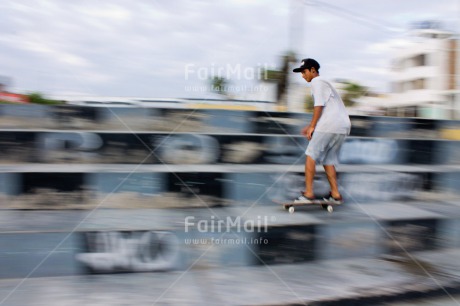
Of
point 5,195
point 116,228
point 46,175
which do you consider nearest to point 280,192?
point 116,228

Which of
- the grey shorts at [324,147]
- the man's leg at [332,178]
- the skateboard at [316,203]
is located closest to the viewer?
the skateboard at [316,203]

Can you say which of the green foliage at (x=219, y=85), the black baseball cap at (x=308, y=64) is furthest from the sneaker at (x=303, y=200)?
the green foliage at (x=219, y=85)

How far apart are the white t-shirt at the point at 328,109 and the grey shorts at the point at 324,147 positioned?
2.1 inches

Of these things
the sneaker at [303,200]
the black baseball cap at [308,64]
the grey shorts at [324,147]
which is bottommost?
the sneaker at [303,200]

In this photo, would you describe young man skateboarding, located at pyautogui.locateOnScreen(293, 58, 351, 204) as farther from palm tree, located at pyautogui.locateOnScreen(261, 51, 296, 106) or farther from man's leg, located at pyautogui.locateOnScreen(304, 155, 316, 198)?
palm tree, located at pyautogui.locateOnScreen(261, 51, 296, 106)

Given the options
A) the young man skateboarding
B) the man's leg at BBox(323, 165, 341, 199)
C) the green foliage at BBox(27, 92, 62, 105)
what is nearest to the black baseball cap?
the young man skateboarding

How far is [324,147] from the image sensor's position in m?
4.00

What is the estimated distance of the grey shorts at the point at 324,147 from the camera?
3.98 metres

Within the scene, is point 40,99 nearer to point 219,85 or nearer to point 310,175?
point 219,85

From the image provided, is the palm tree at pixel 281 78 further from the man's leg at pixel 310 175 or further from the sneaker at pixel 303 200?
the sneaker at pixel 303 200

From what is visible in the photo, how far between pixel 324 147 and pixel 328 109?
0.37 metres

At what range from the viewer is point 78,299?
8.73 ft

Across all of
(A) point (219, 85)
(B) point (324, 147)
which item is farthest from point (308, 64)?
(A) point (219, 85)

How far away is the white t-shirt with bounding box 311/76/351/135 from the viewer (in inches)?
156
